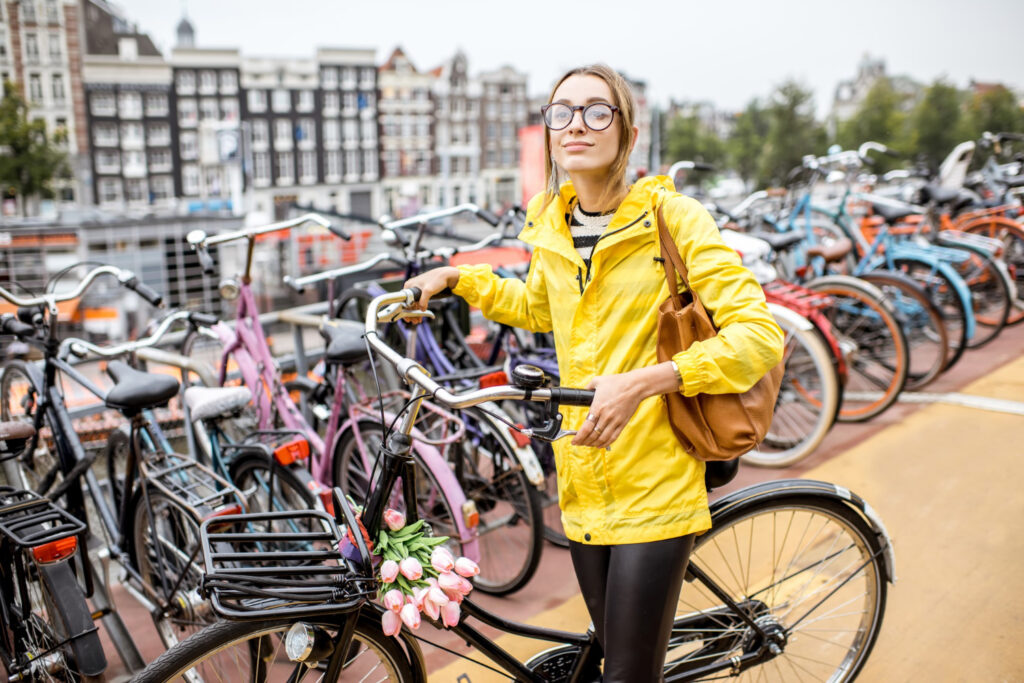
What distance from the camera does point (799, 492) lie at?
172 centimetres

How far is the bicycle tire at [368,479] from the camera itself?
2529mm

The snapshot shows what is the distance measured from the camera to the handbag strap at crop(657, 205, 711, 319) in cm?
136

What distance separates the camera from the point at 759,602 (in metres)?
1.83

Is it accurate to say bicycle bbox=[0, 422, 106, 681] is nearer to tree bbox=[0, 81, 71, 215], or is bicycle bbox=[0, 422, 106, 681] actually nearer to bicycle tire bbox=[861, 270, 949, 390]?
bicycle tire bbox=[861, 270, 949, 390]

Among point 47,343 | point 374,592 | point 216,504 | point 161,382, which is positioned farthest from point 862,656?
point 47,343

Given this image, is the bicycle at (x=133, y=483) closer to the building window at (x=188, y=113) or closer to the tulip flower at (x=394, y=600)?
the tulip flower at (x=394, y=600)

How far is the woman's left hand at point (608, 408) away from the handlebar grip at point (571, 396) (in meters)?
0.01

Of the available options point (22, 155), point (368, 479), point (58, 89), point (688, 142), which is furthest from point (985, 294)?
point (688, 142)

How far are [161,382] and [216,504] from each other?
1.48 ft

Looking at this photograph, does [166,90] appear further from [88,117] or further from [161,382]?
[161,382]

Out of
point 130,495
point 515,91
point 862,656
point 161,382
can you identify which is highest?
point 515,91

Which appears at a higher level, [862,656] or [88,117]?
[88,117]

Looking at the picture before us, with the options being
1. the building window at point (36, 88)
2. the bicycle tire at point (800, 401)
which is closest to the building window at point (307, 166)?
the building window at point (36, 88)

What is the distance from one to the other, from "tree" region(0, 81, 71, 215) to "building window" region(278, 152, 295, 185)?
59.8ft
